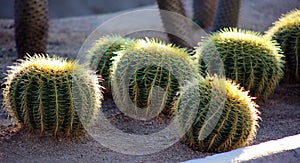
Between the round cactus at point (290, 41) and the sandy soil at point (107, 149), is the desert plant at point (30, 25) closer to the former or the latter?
the sandy soil at point (107, 149)

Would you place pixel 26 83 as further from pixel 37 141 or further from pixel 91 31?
pixel 91 31

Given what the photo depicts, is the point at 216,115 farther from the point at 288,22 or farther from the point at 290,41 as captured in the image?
the point at 288,22

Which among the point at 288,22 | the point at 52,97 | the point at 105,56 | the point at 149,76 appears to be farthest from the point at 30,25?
the point at 288,22

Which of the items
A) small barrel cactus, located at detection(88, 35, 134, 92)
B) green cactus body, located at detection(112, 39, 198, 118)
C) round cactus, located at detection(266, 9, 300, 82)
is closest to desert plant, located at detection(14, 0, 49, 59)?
small barrel cactus, located at detection(88, 35, 134, 92)

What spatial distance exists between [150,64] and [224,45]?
2.84 ft

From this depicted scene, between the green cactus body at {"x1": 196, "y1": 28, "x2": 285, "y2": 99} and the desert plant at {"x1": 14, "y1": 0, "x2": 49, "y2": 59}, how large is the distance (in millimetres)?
1927

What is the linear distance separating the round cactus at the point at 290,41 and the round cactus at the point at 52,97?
236cm

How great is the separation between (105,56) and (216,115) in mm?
1603

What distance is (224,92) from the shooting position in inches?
145

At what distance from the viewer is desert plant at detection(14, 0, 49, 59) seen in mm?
5730

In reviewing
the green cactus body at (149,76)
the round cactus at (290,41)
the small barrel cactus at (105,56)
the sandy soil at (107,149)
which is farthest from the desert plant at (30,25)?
the round cactus at (290,41)

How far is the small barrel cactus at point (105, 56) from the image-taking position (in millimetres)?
4906

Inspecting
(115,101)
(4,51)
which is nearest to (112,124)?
(115,101)

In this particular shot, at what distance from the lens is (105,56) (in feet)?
16.2
